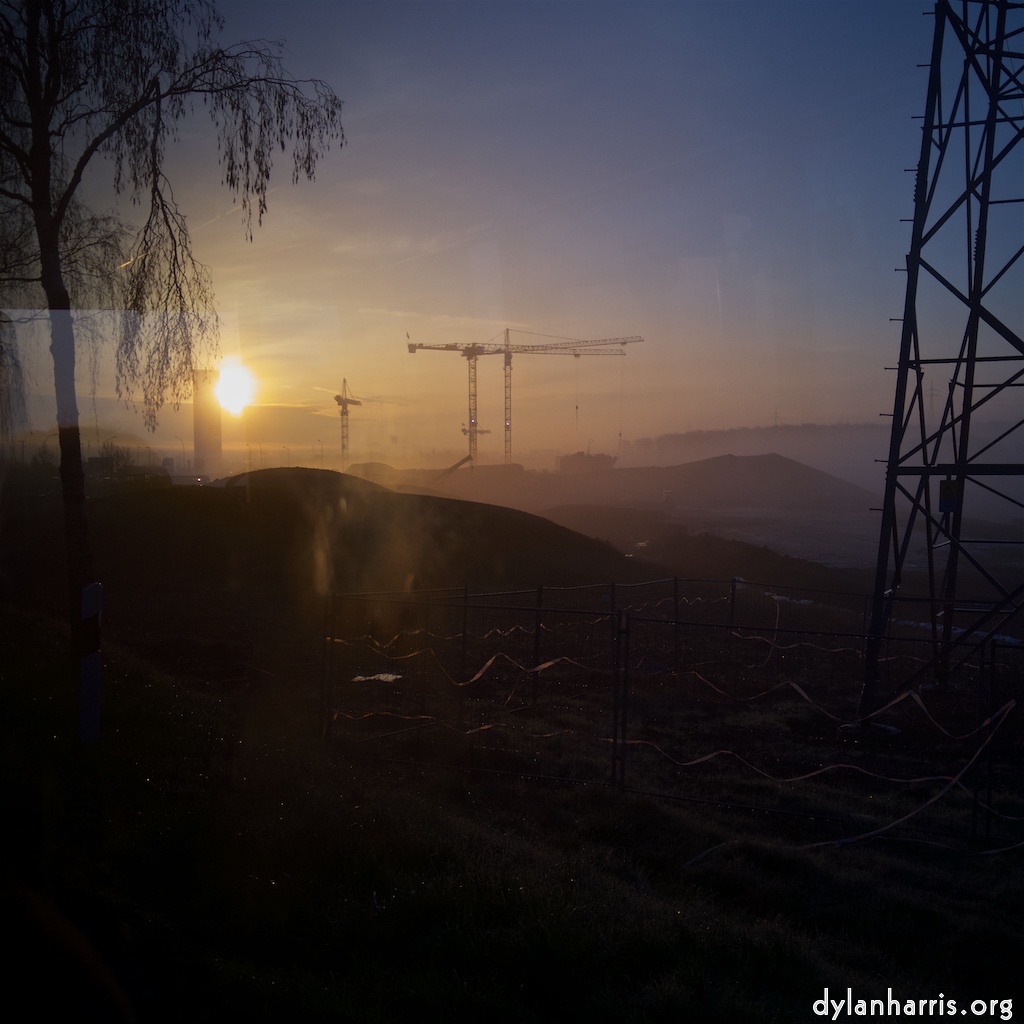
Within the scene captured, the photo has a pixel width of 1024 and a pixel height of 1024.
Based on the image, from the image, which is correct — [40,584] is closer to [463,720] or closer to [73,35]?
[463,720]

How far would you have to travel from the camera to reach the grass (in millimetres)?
3939

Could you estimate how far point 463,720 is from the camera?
12.1 m

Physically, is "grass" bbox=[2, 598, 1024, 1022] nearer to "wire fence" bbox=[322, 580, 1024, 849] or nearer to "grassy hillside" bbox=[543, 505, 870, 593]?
"wire fence" bbox=[322, 580, 1024, 849]

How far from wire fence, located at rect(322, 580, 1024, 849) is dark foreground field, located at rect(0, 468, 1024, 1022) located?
821mm

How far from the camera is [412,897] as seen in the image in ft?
15.9

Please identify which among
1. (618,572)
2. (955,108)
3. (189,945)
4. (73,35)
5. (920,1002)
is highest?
(955,108)

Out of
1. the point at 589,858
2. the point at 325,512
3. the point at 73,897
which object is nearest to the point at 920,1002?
the point at 589,858

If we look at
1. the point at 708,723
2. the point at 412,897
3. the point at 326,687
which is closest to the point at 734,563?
the point at 708,723

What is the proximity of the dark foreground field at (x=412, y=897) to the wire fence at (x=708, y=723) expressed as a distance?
82 centimetres

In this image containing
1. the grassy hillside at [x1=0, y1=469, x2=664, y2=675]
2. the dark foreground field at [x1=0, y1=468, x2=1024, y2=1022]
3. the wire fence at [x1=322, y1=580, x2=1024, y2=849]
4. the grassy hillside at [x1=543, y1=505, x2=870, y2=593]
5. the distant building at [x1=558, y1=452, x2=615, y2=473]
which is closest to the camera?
the dark foreground field at [x1=0, y1=468, x2=1024, y2=1022]

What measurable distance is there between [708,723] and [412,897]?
28.8ft

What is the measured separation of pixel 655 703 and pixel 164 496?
25.2 metres

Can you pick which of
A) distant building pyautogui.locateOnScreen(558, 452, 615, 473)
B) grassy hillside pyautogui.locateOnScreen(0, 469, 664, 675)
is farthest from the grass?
distant building pyautogui.locateOnScreen(558, 452, 615, 473)

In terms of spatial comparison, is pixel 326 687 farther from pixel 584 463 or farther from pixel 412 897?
pixel 584 463
